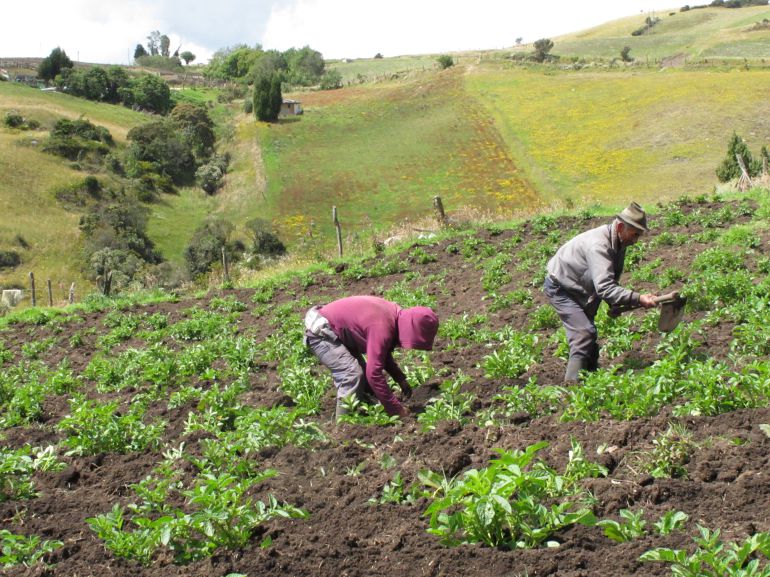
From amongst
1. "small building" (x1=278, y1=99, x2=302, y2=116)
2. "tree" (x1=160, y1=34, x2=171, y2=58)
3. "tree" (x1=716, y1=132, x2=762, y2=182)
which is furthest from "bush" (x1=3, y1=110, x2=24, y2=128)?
"tree" (x1=160, y1=34, x2=171, y2=58)

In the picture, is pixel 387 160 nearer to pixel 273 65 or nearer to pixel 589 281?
pixel 589 281

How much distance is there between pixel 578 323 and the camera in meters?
7.10

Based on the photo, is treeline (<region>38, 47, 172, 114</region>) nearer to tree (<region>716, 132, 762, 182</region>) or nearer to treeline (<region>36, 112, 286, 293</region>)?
treeline (<region>36, 112, 286, 293</region>)

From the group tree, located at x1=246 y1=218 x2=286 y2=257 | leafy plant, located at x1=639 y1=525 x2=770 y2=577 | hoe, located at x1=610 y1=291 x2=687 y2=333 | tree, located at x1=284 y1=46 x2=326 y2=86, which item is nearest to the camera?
leafy plant, located at x1=639 y1=525 x2=770 y2=577

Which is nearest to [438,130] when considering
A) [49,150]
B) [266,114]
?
[266,114]

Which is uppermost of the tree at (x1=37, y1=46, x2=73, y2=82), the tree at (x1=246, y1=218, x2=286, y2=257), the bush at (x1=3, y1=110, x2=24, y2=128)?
the tree at (x1=37, y1=46, x2=73, y2=82)

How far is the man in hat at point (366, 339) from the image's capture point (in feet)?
20.5

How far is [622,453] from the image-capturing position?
16.3ft

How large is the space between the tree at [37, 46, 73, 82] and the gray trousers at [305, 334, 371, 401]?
95.2m

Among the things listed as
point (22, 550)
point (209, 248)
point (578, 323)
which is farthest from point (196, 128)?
point (22, 550)

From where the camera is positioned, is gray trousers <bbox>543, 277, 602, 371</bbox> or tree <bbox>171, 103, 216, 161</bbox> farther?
tree <bbox>171, 103, 216, 161</bbox>

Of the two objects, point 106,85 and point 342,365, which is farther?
point 106,85

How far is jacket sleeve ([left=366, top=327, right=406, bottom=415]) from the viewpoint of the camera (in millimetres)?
6270

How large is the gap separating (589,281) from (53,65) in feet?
325
